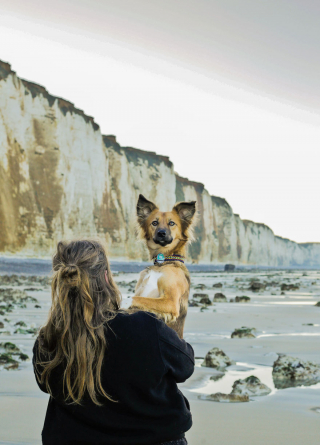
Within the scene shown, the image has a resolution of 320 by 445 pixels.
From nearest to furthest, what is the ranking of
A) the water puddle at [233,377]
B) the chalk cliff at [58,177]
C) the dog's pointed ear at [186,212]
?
the dog's pointed ear at [186,212] → the water puddle at [233,377] → the chalk cliff at [58,177]

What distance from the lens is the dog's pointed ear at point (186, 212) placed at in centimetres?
320

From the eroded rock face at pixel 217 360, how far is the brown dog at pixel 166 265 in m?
2.67

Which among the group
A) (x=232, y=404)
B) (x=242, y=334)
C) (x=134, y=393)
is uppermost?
(x=134, y=393)

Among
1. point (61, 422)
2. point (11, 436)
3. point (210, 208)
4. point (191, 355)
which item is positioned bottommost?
point (11, 436)

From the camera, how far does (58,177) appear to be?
138 ft

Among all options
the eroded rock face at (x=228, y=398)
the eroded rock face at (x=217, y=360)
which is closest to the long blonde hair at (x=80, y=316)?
the eroded rock face at (x=228, y=398)

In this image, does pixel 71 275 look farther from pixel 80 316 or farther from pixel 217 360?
pixel 217 360

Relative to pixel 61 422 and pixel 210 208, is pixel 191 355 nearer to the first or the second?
pixel 61 422

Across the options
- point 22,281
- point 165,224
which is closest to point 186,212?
point 165,224

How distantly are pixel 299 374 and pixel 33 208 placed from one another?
35.4m

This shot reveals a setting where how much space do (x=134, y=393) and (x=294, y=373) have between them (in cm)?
328

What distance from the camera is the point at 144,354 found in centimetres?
200

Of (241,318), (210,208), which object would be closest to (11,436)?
(241,318)

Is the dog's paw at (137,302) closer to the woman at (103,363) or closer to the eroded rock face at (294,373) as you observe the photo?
the woman at (103,363)
